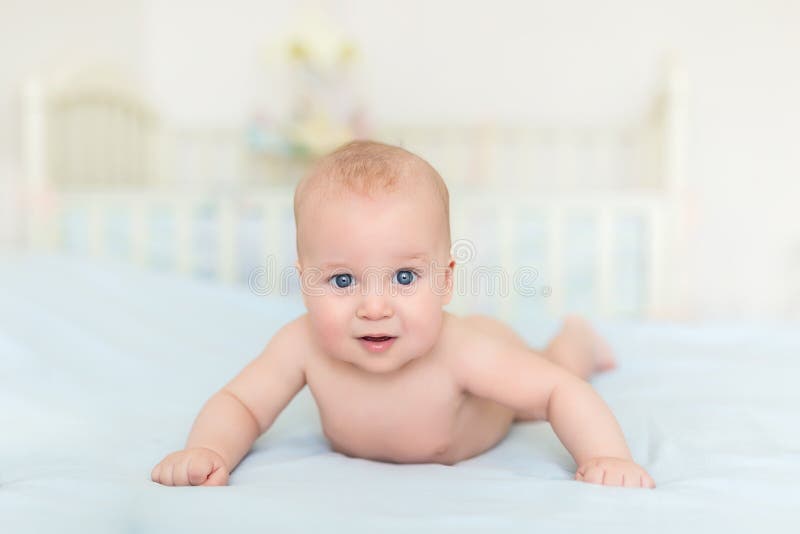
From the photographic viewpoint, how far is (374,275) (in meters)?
0.66

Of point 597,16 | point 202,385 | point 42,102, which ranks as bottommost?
point 202,385

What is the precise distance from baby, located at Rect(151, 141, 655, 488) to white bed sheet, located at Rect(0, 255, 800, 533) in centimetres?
3

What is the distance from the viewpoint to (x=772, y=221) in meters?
2.94

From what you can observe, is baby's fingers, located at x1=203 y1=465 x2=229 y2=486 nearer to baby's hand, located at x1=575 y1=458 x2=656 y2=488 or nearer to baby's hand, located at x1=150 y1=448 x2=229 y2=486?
baby's hand, located at x1=150 y1=448 x2=229 y2=486

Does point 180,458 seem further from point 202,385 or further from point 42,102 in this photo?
point 42,102

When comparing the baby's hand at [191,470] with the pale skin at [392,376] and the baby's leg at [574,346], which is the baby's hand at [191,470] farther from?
the baby's leg at [574,346]

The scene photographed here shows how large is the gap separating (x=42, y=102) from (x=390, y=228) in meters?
1.66

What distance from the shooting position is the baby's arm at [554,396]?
693 mm

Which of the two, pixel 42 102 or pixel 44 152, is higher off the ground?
pixel 42 102

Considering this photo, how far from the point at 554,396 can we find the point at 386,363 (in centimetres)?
16

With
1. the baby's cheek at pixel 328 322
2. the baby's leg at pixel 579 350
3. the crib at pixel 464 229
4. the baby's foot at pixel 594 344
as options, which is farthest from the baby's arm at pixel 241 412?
the crib at pixel 464 229

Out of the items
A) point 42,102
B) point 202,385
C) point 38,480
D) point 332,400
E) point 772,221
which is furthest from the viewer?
point 772,221

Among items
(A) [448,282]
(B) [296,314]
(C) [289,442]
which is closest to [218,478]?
(C) [289,442]

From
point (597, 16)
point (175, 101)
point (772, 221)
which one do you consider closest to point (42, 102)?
point (175, 101)
